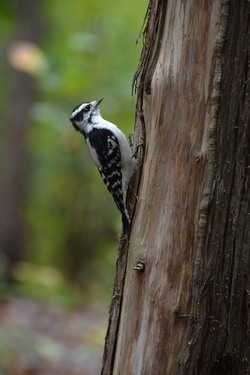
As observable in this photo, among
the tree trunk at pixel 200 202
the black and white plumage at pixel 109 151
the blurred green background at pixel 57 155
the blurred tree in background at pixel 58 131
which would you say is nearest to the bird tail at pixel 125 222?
the black and white plumage at pixel 109 151

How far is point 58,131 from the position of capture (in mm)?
9523

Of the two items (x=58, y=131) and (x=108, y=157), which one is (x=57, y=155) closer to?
(x=58, y=131)

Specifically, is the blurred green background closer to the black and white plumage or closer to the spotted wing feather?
the black and white plumage

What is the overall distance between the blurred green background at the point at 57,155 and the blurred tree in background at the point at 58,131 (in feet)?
0.07

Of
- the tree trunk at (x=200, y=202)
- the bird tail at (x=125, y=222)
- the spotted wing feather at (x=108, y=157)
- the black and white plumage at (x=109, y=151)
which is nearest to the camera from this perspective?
the tree trunk at (x=200, y=202)

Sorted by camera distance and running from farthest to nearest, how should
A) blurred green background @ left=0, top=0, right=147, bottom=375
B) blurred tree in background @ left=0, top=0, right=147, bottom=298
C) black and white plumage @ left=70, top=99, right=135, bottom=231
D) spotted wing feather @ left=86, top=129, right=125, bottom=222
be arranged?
blurred tree in background @ left=0, top=0, right=147, bottom=298
blurred green background @ left=0, top=0, right=147, bottom=375
spotted wing feather @ left=86, top=129, right=125, bottom=222
black and white plumage @ left=70, top=99, right=135, bottom=231

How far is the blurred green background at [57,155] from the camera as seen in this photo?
9.32 metres

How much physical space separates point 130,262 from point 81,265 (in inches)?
474

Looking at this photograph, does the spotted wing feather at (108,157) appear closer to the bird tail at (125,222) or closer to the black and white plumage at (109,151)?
the black and white plumage at (109,151)

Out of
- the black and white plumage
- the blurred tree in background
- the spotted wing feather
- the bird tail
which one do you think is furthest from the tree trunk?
the blurred tree in background

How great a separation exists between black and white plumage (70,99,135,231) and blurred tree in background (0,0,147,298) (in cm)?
256

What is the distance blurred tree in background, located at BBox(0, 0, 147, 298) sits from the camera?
33.1 feet

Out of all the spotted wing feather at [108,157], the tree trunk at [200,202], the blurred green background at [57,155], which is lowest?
the tree trunk at [200,202]

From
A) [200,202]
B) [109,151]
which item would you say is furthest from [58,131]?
[200,202]
